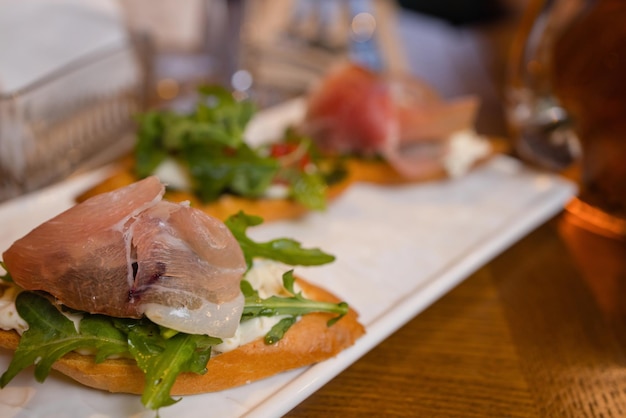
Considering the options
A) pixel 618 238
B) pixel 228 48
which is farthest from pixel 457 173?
pixel 228 48

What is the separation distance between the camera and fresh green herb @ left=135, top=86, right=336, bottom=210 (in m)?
1.51

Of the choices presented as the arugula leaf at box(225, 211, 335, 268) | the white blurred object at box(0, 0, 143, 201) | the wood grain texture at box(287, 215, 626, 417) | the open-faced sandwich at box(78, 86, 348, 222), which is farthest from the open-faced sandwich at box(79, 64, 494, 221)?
the wood grain texture at box(287, 215, 626, 417)

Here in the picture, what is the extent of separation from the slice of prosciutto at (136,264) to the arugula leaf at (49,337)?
0.03 m

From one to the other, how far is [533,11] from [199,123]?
4.37 feet

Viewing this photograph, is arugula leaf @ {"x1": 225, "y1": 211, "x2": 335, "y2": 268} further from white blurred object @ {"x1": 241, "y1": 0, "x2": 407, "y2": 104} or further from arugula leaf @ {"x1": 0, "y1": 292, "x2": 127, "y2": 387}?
white blurred object @ {"x1": 241, "y1": 0, "x2": 407, "y2": 104}

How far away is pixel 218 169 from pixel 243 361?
65 centimetres

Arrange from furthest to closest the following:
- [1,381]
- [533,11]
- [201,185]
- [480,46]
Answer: [480,46], [533,11], [201,185], [1,381]

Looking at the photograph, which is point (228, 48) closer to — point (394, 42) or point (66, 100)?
point (394, 42)

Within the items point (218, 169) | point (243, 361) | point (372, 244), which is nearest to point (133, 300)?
point (243, 361)

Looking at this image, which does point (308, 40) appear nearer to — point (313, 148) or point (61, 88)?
point (313, 148)

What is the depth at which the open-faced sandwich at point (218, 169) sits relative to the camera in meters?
1.51

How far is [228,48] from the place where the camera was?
323 centimetres

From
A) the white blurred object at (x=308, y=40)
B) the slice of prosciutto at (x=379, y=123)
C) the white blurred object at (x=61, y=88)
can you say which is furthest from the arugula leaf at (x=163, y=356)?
the white blurred object at (x=308, y=40)

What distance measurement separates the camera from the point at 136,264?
3.09ft
